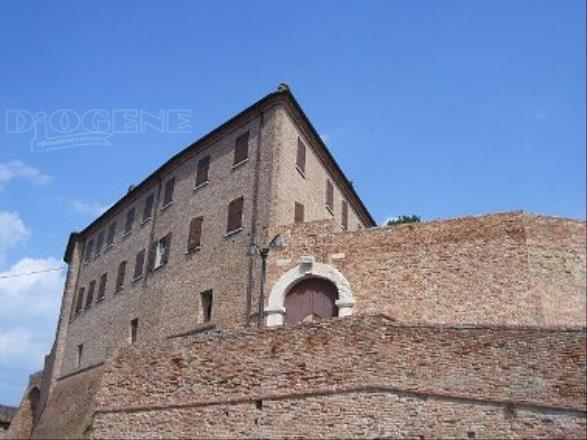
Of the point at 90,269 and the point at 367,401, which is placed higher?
the point at 90,269

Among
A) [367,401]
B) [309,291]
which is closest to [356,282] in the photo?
[309,291]

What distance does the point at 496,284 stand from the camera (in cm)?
1909

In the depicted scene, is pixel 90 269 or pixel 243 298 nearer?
pixel 243 298

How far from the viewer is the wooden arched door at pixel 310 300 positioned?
21.3 metres

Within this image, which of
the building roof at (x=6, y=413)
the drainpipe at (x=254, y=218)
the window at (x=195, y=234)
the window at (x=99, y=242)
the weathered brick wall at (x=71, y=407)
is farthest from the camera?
the building roof at (x=6, y=413)

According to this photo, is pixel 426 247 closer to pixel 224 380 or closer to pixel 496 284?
pixel 496 284

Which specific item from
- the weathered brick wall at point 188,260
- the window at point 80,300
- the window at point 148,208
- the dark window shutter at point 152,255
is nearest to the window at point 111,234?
the weathered brick wall at point 188,260

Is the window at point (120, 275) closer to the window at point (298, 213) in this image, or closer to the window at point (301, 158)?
the window at point (298, 213)

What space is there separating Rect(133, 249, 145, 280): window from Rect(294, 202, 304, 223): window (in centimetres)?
783

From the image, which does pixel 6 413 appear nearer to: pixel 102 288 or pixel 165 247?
pixel 102 288

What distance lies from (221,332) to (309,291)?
17.0 ft

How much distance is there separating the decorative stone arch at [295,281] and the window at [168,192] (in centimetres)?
894

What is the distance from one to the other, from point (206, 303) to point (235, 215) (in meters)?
3.23

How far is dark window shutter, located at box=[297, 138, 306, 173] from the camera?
84.4 feet
